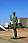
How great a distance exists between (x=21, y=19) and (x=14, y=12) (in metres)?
29.2

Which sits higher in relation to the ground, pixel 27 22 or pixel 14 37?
pixel 27 22

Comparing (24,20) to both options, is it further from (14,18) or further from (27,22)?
(14,18)

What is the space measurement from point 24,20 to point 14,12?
29.3 metres

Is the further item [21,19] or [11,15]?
[21,19]

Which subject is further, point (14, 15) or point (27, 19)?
point (27, 19)

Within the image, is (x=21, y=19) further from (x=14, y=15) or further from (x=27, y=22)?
(x=14, y=15)

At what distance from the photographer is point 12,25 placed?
1645 centimetres

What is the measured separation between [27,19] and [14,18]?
3004cm

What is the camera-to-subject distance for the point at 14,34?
1666 cm

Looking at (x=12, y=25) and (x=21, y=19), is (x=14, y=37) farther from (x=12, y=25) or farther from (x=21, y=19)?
(x=21, y=19)

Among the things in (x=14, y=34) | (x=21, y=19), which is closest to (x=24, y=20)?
(x=21, y=19)

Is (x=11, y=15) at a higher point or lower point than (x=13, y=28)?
higher

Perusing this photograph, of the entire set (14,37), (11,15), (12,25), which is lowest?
(14,37)

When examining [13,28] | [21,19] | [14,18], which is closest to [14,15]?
[14,18]
